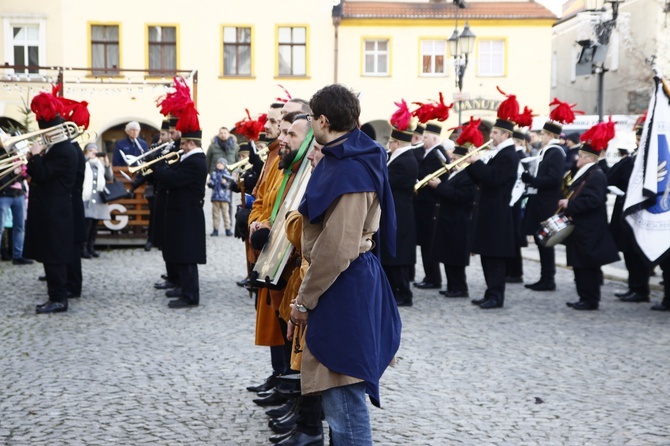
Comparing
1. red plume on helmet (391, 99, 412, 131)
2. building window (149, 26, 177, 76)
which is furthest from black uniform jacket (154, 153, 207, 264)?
building window (149, 26, 177, 76)

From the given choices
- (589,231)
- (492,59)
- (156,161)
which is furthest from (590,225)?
(492,59)

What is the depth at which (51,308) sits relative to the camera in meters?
9.52

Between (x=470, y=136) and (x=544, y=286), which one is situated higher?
(x=470, y=136)

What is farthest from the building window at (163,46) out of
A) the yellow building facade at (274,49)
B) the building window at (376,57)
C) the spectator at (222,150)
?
the spectator at (222,150)

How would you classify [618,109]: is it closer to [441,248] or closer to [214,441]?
[441,248]

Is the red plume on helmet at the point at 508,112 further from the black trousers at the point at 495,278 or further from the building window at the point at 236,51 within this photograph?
the building window at the point at 236,51

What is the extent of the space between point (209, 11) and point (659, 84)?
2630 cm

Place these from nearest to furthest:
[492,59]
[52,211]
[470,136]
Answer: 1. [52,211]
2. [470,136]
3. [492,59]

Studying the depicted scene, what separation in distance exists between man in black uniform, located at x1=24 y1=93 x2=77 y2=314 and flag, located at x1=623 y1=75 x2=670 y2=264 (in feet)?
18.8

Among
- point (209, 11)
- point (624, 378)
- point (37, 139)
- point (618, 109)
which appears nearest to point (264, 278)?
point (624, 378)

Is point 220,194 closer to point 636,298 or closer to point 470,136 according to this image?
point 470,136

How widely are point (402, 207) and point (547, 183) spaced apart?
8.00 ft

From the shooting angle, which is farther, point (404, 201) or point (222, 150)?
point (222, 150)

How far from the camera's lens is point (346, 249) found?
13.1ft
